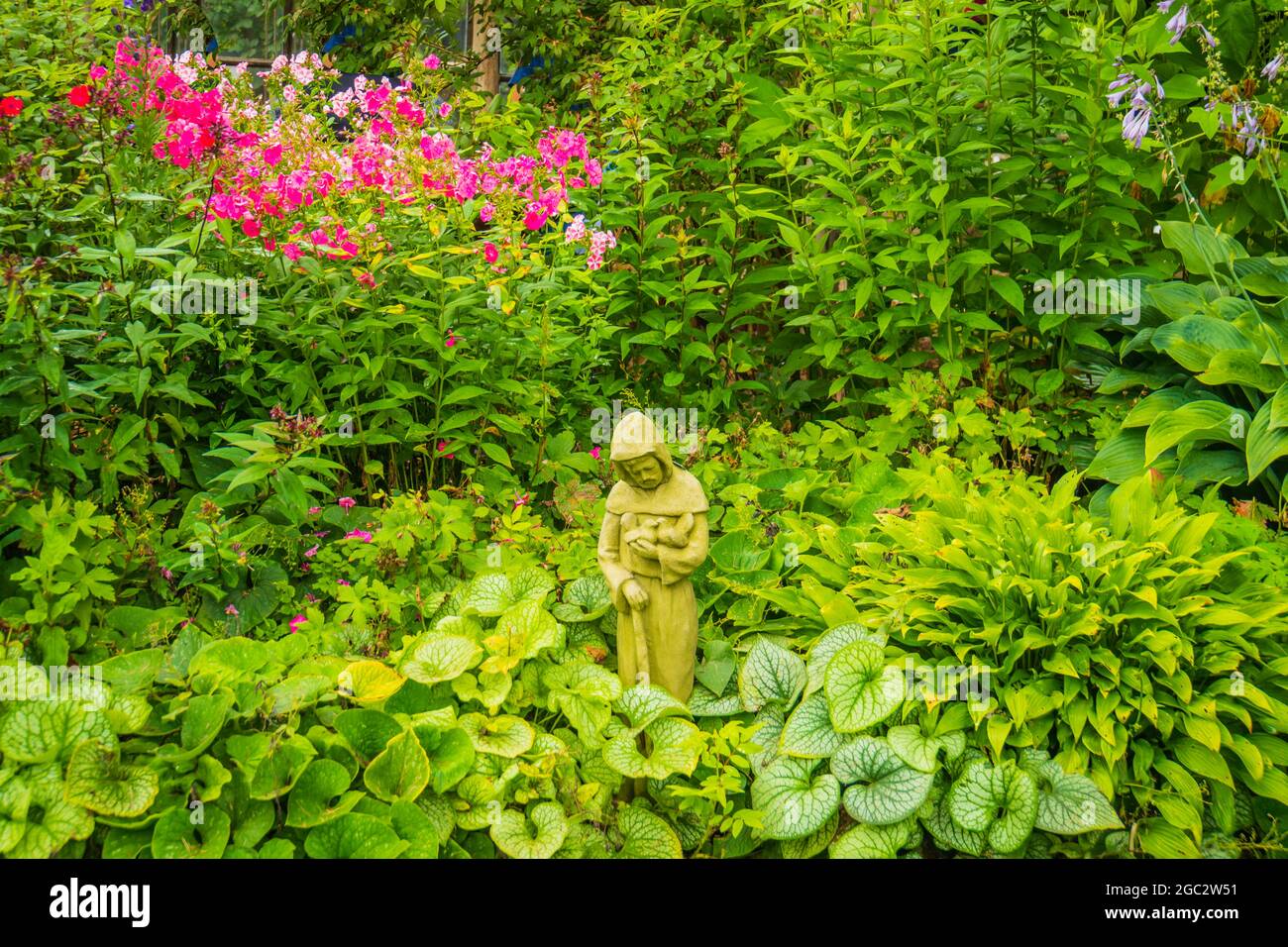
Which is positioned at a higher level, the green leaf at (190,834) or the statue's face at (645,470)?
the statue's face at (645,470)

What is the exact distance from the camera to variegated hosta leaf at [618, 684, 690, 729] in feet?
9.38

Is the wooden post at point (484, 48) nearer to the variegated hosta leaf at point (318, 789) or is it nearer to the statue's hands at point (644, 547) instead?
the statue's hands at point (644, 547)

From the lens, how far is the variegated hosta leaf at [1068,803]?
2.69 metres

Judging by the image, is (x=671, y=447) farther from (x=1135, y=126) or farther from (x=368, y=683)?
(x=1135, y=126)

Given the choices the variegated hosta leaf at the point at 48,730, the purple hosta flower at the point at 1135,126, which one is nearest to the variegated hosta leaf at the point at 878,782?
the variegated hosta leaf at the point at 48,730

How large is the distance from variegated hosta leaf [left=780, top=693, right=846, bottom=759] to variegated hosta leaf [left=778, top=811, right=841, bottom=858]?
0.18 meters

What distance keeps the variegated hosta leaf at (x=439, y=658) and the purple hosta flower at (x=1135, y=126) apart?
8.73 ft

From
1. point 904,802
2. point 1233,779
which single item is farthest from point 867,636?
point 1233,779

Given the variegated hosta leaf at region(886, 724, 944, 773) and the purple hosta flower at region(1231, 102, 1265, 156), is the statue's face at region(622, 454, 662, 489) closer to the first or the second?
the variegated hosta leaf at region(886, 724, 944, 773)

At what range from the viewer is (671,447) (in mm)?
4008

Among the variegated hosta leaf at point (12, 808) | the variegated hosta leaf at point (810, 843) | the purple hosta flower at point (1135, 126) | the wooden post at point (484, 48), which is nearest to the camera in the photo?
the variegated hosta leaf at point (12, 808)

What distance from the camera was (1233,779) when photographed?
9.52 ft

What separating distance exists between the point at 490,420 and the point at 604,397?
0.71m

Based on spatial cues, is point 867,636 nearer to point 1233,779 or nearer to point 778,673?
point 778,673
